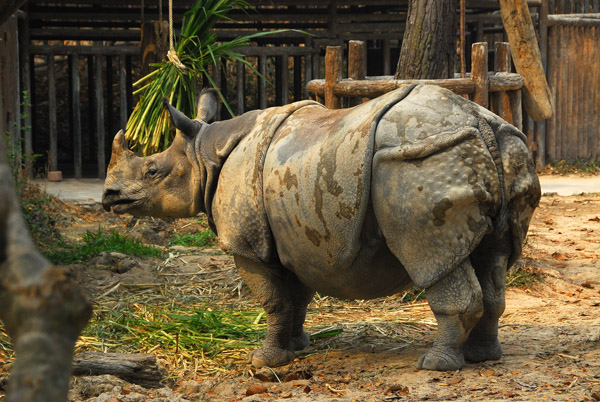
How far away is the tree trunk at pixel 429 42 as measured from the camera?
8281mm

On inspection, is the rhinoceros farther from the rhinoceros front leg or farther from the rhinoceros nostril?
the rhinoceros nostril

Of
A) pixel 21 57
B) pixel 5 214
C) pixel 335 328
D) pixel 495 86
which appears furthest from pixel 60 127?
pixel 5 214

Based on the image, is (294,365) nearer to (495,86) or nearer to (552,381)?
(552,381)

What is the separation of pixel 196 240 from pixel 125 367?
4.10 metres

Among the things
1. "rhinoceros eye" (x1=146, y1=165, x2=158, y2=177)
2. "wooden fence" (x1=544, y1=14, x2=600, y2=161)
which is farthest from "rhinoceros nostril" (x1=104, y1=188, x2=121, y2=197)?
"wooden fence" (x1=544, y1=14, x2=600, y2=161)

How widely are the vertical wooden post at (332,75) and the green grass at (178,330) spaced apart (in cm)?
219

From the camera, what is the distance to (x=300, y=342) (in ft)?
18.7

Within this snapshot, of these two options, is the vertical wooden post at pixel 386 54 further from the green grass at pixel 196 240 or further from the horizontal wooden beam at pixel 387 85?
the horizontal wooden beam at pixel 387 85

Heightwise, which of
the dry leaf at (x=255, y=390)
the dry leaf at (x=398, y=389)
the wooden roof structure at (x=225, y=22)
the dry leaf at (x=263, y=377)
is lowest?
the dry leaf at (x=263, y=377)

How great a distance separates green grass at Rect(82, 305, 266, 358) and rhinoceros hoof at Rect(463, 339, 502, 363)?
4.61 ft

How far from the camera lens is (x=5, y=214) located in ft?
5.49

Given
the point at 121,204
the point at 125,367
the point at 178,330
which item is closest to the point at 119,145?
the point at 121,204

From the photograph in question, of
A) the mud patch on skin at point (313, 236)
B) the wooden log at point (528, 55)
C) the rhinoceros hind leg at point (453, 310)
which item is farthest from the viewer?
the wooden log at point (528, 55)

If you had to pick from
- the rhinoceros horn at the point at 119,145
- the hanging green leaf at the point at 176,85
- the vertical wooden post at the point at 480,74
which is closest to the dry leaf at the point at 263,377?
the rhinoceros horn at the point at 119,145
